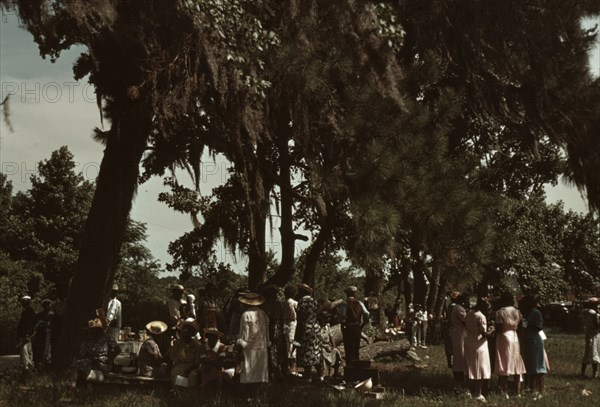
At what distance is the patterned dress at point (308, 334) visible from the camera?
14.1 metres

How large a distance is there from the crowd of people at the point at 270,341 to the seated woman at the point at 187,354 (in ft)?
0.05

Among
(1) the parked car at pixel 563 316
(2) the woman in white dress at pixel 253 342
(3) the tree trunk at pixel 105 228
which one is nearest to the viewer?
(2) the woman in white dress at pixel 253 342

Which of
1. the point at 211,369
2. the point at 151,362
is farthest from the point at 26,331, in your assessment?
the point at 211,369

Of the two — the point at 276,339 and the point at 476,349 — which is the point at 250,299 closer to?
the point at 276,339

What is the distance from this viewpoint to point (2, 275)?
3800 cm

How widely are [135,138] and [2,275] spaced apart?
27961 millimetres

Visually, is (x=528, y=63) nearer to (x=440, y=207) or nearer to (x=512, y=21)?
(x=512, y=21)

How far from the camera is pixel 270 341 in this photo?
44.4 ft

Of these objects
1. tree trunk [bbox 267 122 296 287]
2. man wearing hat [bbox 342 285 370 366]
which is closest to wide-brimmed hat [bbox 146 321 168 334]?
man wearing hat [bbox 342 285 370 366]

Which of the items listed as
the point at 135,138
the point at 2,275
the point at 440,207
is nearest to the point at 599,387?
the point at 440,207

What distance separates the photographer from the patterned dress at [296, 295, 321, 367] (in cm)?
1409

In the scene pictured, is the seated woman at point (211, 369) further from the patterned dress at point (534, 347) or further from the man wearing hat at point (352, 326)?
the patterned dress at point (534, 347)

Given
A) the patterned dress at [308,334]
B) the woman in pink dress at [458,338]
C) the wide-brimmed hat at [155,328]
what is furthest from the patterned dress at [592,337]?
the wide-brimmed hat at [155,328]

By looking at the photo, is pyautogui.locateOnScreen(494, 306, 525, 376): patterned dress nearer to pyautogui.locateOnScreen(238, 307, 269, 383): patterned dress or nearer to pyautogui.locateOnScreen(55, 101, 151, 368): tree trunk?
pyautogui.locateOnScreen(238, 307, 269, 383): patterned dress
